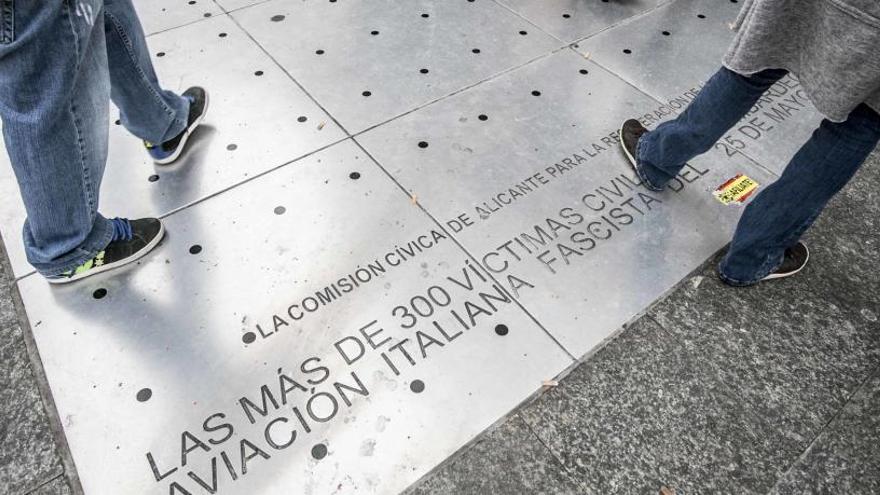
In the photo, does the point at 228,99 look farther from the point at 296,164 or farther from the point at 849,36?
the point at 849,36

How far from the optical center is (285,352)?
1.72 m

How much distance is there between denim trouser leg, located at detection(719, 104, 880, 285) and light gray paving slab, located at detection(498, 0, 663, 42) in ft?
5.66

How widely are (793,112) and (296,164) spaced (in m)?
2.47

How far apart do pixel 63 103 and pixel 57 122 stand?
0.06 metres

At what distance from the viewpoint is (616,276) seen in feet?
6.49

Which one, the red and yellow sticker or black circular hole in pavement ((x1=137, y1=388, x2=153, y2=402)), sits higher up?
the red and yellow sticker

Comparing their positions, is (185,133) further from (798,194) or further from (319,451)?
(798,194)

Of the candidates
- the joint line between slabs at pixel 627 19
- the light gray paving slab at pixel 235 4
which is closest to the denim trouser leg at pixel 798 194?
the joint line between slabs at pixel 627 19

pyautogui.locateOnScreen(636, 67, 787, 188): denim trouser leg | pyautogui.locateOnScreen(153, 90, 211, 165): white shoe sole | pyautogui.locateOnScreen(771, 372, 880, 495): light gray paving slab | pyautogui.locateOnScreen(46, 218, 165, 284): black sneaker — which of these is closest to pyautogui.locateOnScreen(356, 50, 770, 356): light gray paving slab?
pyautogui.locateOnScreen(636, 67, 787, 188): denim trouser leg

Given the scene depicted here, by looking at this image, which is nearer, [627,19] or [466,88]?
[466,88]

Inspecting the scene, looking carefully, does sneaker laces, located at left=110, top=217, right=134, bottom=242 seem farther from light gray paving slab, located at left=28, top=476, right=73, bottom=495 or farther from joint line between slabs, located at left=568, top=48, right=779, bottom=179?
joint line between slabs, located at left=568, top=48, right=779, bottom=179

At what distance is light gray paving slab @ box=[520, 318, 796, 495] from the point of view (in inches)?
59.7

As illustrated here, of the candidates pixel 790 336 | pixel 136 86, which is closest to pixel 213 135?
pixel 136 86

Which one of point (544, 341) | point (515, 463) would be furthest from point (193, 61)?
point (515, 463)
